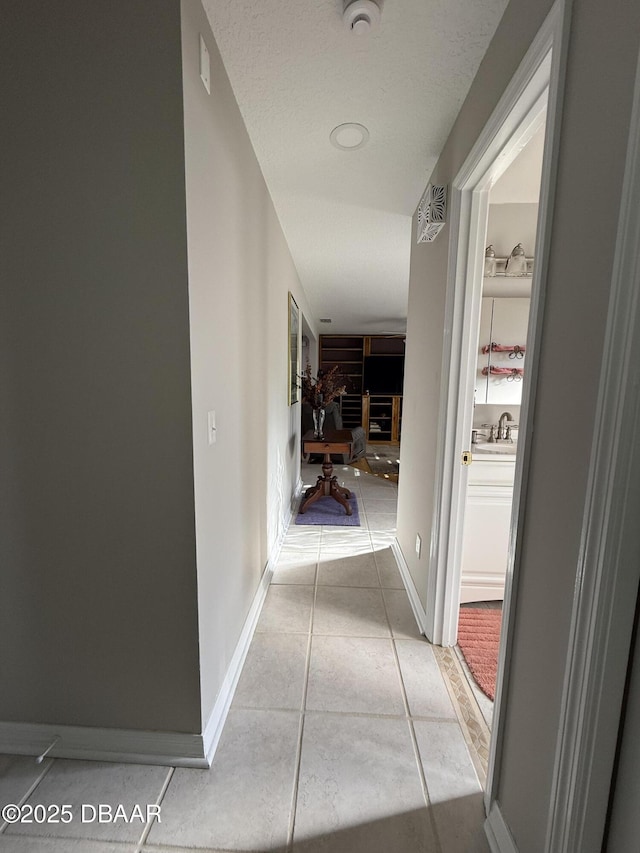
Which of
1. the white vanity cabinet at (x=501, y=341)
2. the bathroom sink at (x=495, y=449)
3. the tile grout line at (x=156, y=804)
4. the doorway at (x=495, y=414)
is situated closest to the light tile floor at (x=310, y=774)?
the tile grout line at (x=156, y=804)

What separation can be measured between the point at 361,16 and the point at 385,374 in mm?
6635

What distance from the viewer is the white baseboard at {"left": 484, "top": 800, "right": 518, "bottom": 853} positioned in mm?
972

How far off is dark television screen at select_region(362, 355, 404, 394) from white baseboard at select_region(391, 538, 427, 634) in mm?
5099

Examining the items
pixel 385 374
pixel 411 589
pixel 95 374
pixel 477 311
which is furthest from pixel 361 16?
pixel 385 374

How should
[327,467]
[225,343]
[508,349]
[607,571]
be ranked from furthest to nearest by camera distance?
1. [327,467]
2. [508,349]
3. [225,343]
4. [607,571]

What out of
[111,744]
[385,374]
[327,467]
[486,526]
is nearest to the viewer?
[111,744]

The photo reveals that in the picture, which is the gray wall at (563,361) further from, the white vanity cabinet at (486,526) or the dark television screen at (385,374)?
the dark television screen at (385,374)

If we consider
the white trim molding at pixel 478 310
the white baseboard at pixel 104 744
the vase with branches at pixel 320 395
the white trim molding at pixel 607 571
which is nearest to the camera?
the white trim molding at pixel 607 571

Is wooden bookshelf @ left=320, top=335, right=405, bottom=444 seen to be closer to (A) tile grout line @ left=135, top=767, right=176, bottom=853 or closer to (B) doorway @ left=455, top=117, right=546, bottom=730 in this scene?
(B) doorway @ left=455, top=117, right=546, bottom=730

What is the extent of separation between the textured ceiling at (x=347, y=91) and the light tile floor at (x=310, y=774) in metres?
2.37

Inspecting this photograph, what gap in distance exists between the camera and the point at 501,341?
8.06 feet

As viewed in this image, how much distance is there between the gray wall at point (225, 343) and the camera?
1.13m

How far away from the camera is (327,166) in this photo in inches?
77.1

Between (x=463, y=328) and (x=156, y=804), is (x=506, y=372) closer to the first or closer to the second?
(x=463, y=328)
